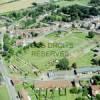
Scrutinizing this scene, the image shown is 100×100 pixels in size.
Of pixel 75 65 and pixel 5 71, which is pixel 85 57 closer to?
pixel 75 65

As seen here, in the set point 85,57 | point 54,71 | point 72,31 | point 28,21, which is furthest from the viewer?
point 28,21

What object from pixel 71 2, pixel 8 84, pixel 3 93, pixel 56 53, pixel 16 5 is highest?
pixel 3 93

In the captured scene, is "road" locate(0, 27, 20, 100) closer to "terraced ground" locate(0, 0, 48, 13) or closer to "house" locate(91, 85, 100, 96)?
"house" locate(91, 85, 100, 96)

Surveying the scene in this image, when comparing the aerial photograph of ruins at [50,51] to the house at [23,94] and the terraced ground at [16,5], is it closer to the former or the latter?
the house at [23,94]

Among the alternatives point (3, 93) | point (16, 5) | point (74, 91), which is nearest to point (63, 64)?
point (74, 91)

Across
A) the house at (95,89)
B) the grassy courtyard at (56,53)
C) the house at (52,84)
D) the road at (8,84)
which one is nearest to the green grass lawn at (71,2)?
the grassy courtyard at (56,53)

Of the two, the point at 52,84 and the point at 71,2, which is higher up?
the point at 52,84

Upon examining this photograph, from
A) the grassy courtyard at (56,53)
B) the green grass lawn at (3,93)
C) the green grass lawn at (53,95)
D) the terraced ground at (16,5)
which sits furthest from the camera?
the terraced ground at (16,5)

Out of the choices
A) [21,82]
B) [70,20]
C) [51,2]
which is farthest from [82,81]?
[51,2]

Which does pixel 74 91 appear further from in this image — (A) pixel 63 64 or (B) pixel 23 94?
(A) pixel 63 64
